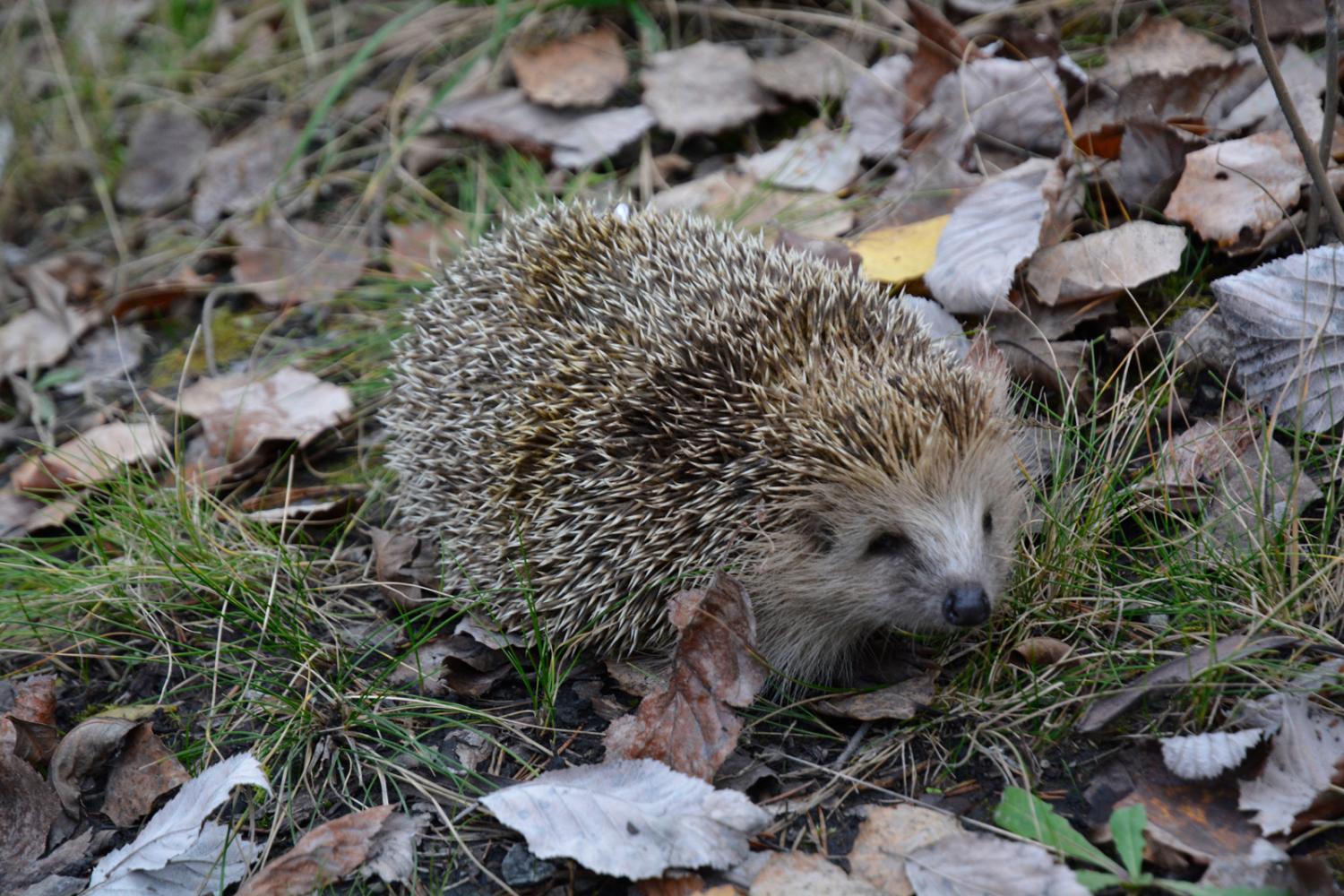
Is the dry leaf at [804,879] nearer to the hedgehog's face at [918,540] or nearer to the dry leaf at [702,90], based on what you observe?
the hedgehog's face at [918,540]

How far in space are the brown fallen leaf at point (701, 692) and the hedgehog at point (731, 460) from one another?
125mm

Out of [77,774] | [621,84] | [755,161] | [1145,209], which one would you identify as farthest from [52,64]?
[1145,209]

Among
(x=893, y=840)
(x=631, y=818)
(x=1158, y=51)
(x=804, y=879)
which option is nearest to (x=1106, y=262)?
(x=1158, y=51)

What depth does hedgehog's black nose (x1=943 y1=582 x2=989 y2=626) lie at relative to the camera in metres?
3.35

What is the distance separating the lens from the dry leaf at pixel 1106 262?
4.20m

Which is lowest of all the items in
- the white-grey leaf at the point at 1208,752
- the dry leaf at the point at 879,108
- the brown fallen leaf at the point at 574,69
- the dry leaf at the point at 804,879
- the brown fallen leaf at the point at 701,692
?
the dry leaf at the point at 804,879

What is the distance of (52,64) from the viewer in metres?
8.08

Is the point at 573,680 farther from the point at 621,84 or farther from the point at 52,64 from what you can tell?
the point at 52,64

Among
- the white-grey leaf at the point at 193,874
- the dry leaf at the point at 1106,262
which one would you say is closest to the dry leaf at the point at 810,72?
the dry leaf at the point at 1106,262

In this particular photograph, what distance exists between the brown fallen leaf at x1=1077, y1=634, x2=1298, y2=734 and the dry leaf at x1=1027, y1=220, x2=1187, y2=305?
1541mm

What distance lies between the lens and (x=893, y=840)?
2.99m

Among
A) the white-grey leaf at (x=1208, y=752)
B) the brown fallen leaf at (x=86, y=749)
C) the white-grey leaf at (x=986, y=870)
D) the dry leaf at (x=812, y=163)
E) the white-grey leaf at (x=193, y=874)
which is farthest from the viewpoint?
the dry leaf at (x=812, y=163)

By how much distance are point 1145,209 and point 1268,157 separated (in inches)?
17.9

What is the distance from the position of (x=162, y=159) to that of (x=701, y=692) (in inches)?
225
